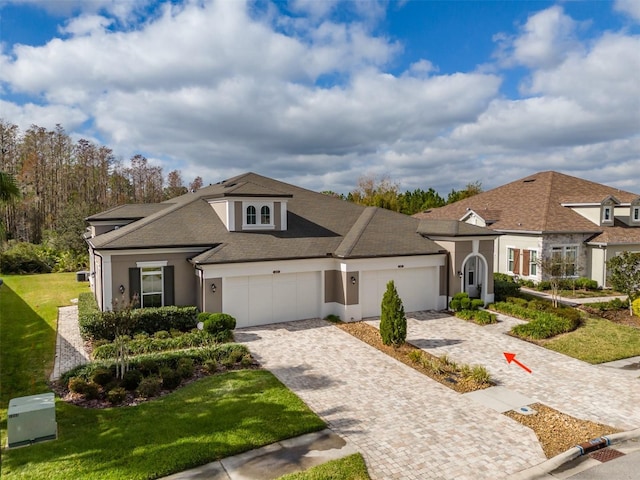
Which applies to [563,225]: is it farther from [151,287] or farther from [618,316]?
[151,287]

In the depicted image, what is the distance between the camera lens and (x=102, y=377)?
1178cm

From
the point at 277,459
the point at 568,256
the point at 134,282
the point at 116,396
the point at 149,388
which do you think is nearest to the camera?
the point at 277,459

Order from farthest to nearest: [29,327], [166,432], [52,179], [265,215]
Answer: [52,179]
[265,215]
[29,327]
[166,432]

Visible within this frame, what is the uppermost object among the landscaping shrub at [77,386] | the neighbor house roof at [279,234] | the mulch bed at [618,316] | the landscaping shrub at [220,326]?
the neighbor house roof at [279,234]

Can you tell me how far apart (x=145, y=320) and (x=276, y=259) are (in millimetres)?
5834

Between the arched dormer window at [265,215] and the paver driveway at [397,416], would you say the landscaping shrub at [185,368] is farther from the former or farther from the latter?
the arched dormer window at [265,215]

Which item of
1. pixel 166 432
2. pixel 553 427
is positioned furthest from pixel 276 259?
pixel 553 427

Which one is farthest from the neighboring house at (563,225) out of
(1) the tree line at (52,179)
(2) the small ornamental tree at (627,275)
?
(1) the tree line at (52,179)

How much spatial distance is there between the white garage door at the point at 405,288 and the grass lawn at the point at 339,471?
11.9m

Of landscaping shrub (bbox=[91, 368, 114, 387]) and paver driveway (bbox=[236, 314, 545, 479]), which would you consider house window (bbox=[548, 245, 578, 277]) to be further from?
landscaping shrub (bbox=[91, 368, 114, 387])

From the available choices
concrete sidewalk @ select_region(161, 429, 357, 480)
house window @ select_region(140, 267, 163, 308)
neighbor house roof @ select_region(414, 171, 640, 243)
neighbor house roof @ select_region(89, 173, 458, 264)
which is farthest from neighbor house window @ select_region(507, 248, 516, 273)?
concrete sidewalk @ select_region(161, 429, 357, 480)

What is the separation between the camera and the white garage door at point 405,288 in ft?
66.4

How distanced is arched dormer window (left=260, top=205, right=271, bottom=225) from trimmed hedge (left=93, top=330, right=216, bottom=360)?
22.6 feet

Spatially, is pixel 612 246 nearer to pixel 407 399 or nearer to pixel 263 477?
pixel 407 399
